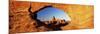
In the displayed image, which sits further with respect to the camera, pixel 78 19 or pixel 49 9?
pixel 78 19

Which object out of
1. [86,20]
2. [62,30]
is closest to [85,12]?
[86,20]

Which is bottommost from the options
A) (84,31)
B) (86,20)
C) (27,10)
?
(84,31)

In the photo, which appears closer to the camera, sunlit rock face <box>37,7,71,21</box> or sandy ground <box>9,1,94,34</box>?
sandy ground <box>9,1,94,34</box>

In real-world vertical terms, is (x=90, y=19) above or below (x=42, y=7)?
below

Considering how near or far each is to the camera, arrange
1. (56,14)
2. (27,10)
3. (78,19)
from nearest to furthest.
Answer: (27,10) < (56,14) < (78,19)

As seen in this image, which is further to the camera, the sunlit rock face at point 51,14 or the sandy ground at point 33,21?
the sunlit rock face at point 51,14

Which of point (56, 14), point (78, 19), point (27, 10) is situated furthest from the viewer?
point (78, 19)

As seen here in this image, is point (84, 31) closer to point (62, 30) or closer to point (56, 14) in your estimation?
point (62, 30)
